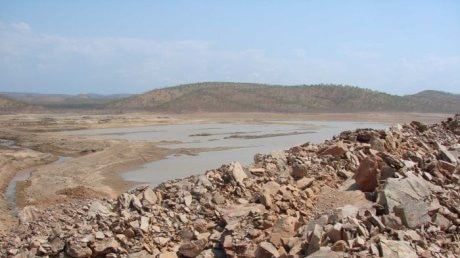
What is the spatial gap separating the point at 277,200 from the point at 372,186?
217 cm

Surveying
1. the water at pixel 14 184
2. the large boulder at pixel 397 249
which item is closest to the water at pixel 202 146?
the water at pixel 14 184

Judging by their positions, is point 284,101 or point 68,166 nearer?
point 68,166

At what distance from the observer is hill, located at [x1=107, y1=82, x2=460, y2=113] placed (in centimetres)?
11112

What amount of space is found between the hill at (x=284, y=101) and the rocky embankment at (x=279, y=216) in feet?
315

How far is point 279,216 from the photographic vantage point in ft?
33.2

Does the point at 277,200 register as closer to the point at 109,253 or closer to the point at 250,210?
the point at 250,210

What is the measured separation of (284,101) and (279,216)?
4237 inches

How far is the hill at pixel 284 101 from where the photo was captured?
11112cm

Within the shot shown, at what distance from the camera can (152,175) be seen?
28.5 metres

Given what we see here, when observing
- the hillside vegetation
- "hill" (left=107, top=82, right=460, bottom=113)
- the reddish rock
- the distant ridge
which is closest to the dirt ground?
the reddish rock

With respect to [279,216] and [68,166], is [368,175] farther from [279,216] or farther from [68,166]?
[68,166]

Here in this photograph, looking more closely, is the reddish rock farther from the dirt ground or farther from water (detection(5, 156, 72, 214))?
water (detection(5, 156, 72, 214))

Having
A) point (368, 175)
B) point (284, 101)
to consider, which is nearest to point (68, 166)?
point (368, 175)

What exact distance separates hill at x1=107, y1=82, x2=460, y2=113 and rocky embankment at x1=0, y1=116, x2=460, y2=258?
9616 centimetres
